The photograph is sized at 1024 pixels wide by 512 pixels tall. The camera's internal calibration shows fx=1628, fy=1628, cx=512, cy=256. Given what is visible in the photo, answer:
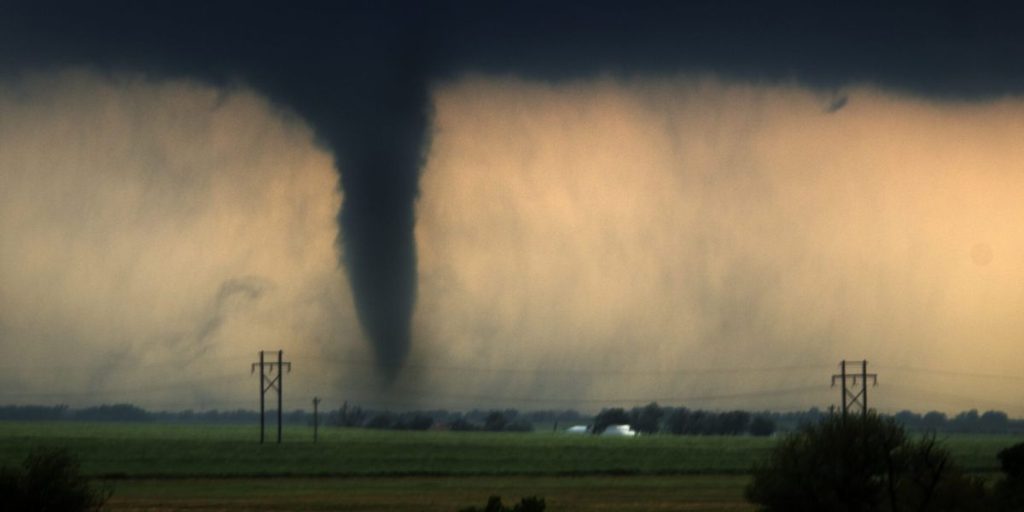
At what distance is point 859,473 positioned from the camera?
49625mm

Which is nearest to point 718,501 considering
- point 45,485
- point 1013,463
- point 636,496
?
point 636,496

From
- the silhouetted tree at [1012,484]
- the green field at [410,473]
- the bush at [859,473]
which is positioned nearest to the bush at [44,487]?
the green field at [410,473]

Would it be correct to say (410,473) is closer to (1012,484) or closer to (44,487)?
(1012,484)

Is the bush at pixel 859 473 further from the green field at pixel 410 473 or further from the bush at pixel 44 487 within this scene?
the bush at pixel 44 487

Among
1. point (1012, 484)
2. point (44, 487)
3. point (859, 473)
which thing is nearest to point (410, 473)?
point (1012, 484)

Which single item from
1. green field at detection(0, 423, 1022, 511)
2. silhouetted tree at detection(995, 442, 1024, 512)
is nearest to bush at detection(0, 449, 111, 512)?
green field at detection(0, 423, 1022, 511)

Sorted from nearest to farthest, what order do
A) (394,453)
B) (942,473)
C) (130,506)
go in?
(942,473) → (130,506) → (394,453)

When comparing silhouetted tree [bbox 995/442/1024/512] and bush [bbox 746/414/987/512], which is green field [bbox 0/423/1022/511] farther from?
bush [bbox 746/414/987/512]

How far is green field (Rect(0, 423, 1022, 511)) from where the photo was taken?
7262 cm

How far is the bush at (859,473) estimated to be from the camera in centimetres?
4903

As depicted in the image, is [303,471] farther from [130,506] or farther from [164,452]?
[130,506]

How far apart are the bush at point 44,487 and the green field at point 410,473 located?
19691 mm

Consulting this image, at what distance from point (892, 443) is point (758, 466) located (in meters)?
5.77

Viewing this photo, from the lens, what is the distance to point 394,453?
5084 inches
